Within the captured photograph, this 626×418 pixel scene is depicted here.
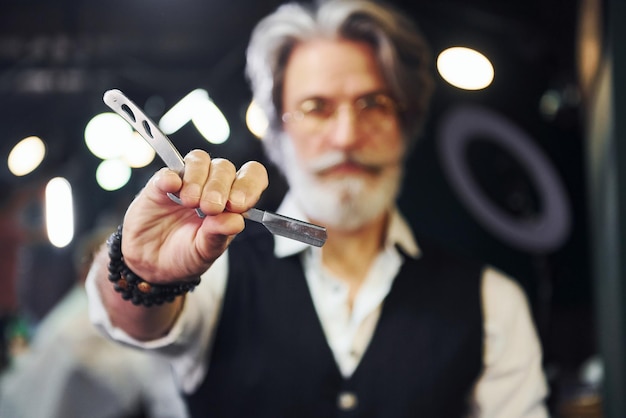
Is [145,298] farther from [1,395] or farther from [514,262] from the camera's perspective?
[1,395]

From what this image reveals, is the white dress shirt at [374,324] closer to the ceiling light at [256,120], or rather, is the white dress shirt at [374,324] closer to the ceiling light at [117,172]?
the ceiling light at [256,120]

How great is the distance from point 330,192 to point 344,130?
11cm

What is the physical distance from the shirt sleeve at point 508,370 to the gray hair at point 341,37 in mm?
385

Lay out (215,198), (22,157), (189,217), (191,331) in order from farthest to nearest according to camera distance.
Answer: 1. (22,157)
2. (191,331)
3. (189,217)
4. (215,198)

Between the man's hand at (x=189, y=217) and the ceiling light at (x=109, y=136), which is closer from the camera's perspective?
the man's hand at (x=189, y=217)

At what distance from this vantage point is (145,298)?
920mm

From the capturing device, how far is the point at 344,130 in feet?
4.02

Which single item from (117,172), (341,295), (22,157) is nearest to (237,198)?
(341,295)

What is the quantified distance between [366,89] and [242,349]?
1.63 feet

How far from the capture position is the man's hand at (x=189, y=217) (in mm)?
741

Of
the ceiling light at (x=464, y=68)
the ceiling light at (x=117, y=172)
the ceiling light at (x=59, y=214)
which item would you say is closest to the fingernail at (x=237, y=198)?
the ceiling light at (x=59, y=214)

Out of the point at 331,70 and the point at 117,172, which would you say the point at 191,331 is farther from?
the point at 117,172

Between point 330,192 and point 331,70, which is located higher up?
point 331,70

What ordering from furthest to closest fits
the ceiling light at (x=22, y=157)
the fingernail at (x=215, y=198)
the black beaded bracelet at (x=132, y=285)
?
the ceiling light at (x=22, y=157), the black beaded bracelet at (x=132, y=285), the fingernail at (x=215, y=198)
